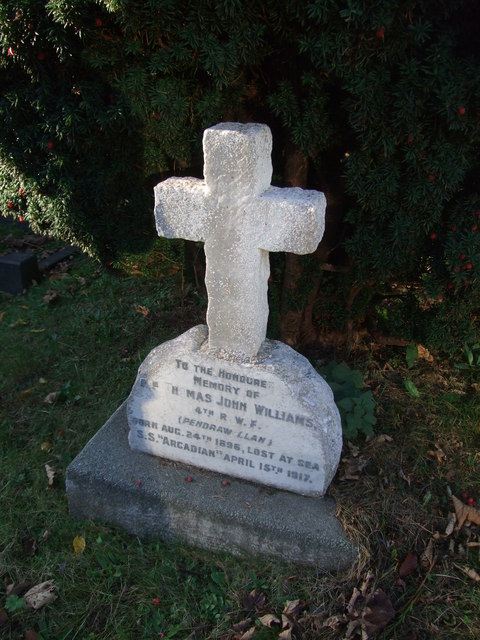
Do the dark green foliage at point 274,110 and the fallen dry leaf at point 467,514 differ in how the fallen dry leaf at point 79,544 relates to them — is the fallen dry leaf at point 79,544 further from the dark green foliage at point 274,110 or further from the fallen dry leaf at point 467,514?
the fallen dry leaf at point 467,514

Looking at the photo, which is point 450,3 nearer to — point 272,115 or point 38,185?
point 272,115

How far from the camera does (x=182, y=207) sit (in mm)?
2918

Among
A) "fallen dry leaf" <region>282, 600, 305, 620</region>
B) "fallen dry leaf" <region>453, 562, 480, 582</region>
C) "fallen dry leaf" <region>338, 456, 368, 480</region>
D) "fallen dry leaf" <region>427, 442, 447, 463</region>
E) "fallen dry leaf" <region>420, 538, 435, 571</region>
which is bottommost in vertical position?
"fallen dry leaf" <region>282, 600, 305, 620</region>

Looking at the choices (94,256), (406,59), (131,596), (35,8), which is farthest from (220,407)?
(35,8)

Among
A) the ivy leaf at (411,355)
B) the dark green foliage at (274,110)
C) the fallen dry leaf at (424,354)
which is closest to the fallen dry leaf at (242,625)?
the dark green foliage at (274,110)

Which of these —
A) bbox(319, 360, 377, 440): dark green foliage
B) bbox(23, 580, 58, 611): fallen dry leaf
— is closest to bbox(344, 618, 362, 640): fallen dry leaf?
bbox(319, 360, 377, 440): dark green foliage

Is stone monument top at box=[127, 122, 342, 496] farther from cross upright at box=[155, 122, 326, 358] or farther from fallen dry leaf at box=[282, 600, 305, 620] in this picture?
fallen dry leaf at box=[282, 600, 305, 620]

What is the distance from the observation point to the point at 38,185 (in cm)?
387

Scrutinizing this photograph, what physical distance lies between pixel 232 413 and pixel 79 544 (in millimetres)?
1109

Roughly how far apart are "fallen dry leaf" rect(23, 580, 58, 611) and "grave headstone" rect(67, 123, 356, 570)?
496 millimetres

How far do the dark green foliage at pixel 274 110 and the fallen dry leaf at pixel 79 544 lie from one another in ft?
6.15

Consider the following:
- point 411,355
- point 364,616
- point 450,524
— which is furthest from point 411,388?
point 364,616

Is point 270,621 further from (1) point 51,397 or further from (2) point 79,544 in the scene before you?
(1) point 51,397

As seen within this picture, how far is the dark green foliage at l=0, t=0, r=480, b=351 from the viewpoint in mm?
2877
